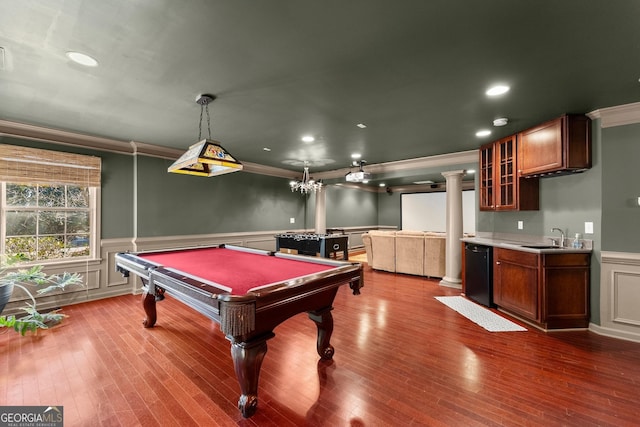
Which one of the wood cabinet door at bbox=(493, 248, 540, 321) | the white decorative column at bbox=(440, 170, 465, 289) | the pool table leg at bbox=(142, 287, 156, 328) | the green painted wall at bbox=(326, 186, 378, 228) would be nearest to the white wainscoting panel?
the wood cabinet door at bbox=(493, 248, 540, 321)

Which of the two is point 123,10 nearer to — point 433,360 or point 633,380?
point 433,360

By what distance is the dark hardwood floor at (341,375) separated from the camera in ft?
5.75

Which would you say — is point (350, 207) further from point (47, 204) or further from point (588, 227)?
point (47, 204)

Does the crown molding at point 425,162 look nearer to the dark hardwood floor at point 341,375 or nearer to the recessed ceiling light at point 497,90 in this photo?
the recessed ceiling light at point 497,90

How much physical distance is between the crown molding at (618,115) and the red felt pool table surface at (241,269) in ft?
11.0

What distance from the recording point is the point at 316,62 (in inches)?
77.6

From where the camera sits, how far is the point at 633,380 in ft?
6.89

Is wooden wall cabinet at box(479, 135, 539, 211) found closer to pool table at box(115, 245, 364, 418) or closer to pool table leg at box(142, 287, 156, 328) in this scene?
pool table at box(115, 245, 364, 418)

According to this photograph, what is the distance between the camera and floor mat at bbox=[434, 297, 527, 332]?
3088mm

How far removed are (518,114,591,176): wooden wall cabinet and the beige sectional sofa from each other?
2357 mm

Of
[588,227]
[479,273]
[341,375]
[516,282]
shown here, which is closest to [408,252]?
[479,273]

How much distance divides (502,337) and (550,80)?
2518 millimetres

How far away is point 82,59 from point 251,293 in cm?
212

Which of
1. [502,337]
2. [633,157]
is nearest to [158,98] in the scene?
[502,337]
